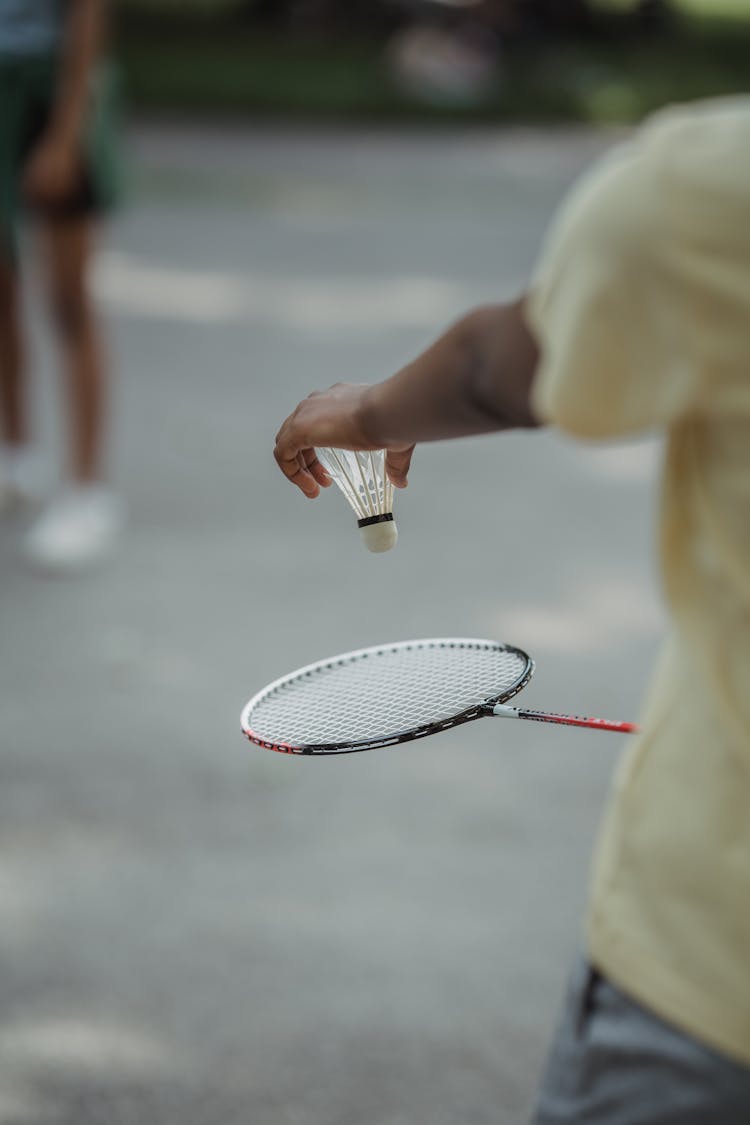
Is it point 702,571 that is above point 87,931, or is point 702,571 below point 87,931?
above

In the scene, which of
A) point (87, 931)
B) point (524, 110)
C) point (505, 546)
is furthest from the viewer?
point (524, 110)

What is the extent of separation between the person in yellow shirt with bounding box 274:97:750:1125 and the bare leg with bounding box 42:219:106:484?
2929 millimetres

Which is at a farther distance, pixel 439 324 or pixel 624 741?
pixel 439 324

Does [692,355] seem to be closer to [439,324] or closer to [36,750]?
[36,750]

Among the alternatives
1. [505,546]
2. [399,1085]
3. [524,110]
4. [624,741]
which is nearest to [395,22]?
[524,110]

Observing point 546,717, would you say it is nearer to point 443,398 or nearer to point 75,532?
point 443,398

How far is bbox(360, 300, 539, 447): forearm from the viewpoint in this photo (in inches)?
44.7

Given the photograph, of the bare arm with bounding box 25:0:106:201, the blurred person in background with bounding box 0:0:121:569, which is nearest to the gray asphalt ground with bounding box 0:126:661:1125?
the blurred person in background with bounding box 0:0:121:569

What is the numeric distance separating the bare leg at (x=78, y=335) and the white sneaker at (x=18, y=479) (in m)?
0.30

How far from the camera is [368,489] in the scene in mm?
1522

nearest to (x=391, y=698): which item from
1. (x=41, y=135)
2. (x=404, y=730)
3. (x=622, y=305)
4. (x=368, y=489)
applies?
(x=404, y=730)

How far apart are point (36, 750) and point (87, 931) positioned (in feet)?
2.21

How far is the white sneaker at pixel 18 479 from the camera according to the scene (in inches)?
179

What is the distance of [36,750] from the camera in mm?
3262
